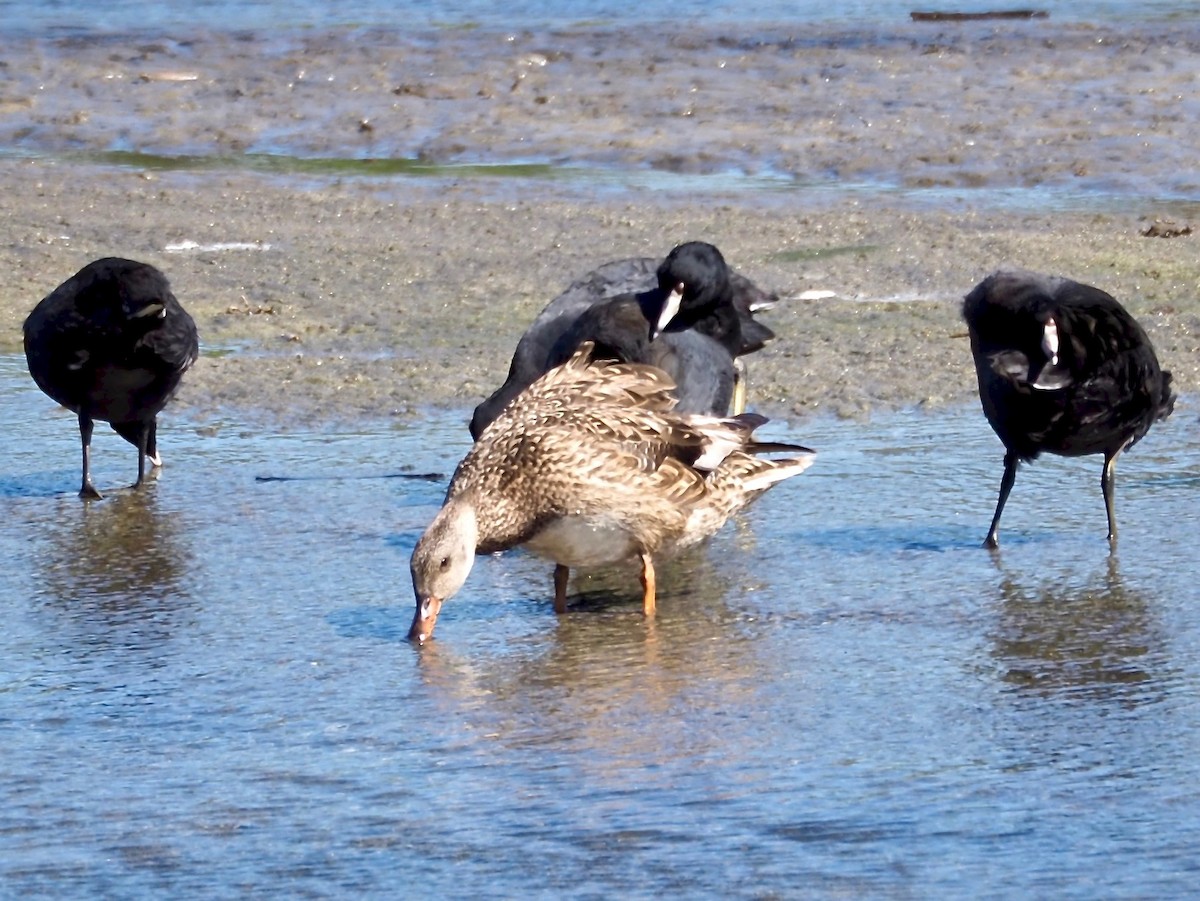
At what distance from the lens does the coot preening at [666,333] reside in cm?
707

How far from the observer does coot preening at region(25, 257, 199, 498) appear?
726 cm

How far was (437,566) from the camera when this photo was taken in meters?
5.23

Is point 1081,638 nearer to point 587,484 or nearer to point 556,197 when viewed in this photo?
point 587,484

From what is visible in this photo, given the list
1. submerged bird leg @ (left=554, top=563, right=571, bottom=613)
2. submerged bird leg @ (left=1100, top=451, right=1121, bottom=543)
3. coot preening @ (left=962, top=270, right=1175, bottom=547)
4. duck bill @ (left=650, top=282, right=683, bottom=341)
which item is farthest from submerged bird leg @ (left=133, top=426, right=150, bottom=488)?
submerged bird leg @ (left=1100, top=451, right=1121, bottom=543)

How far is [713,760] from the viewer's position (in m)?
4.34

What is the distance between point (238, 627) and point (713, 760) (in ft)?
5.38

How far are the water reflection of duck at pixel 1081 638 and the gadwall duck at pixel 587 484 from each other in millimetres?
872

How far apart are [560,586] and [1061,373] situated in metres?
1.58

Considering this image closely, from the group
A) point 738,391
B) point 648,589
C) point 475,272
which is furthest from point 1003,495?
point 475,272

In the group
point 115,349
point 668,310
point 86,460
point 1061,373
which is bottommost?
point 86,460

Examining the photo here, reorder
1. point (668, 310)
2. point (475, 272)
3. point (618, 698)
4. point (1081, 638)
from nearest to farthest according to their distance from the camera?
point (618, 698) < point (1081, 638) < point (668, 310) < point (475, 272)

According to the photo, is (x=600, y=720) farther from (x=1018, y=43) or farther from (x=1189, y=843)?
(x=1018, y=43)

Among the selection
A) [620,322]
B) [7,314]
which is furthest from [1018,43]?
[620,322]

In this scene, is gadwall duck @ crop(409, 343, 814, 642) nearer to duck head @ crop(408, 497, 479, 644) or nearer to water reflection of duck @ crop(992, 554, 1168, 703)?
duck head @ crop(408, 497, 479, 644)
